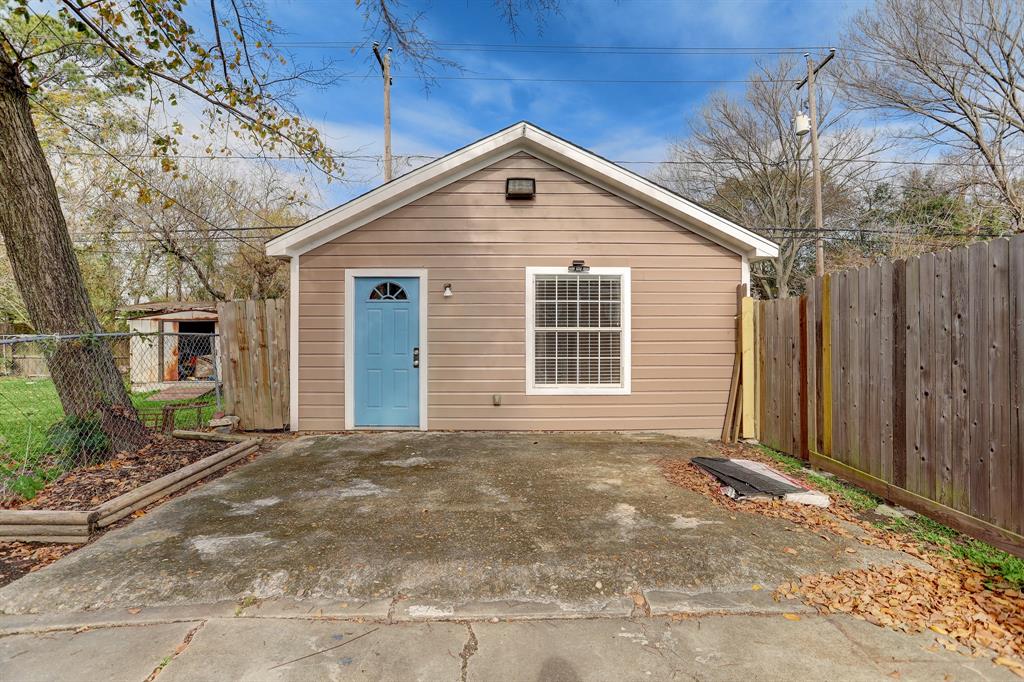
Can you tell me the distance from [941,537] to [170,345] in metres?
18.2

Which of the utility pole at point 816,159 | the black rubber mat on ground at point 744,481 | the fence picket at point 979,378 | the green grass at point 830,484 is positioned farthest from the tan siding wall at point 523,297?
the utility pole at point 816,159

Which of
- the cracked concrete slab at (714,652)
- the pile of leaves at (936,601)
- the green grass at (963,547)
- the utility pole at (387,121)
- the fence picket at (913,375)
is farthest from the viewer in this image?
the utility pole at (387,121)

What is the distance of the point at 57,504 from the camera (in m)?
3.42

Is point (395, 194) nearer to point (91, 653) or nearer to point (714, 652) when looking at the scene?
point (91, 653)

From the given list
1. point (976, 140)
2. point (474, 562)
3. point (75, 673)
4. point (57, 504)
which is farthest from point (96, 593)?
point (976, 140)

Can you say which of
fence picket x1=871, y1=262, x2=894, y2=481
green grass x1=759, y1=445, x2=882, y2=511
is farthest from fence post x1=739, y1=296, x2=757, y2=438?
fence picket x1=871, y1=262, x2=894, y2=481

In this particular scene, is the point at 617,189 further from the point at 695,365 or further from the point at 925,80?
the point at 925,80

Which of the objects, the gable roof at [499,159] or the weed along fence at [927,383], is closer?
the weed along fence at [927,383]

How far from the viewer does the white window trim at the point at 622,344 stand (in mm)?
6137

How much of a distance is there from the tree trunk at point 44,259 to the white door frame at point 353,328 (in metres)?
2.26

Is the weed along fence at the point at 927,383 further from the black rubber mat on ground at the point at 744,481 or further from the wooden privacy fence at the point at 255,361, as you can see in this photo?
the wooden privacy fence at the point at 255,361

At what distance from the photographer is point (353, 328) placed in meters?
6.09

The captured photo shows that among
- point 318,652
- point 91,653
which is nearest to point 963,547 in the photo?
point 318,652

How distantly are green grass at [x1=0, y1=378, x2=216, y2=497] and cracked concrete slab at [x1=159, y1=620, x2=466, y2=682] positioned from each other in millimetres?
2908
